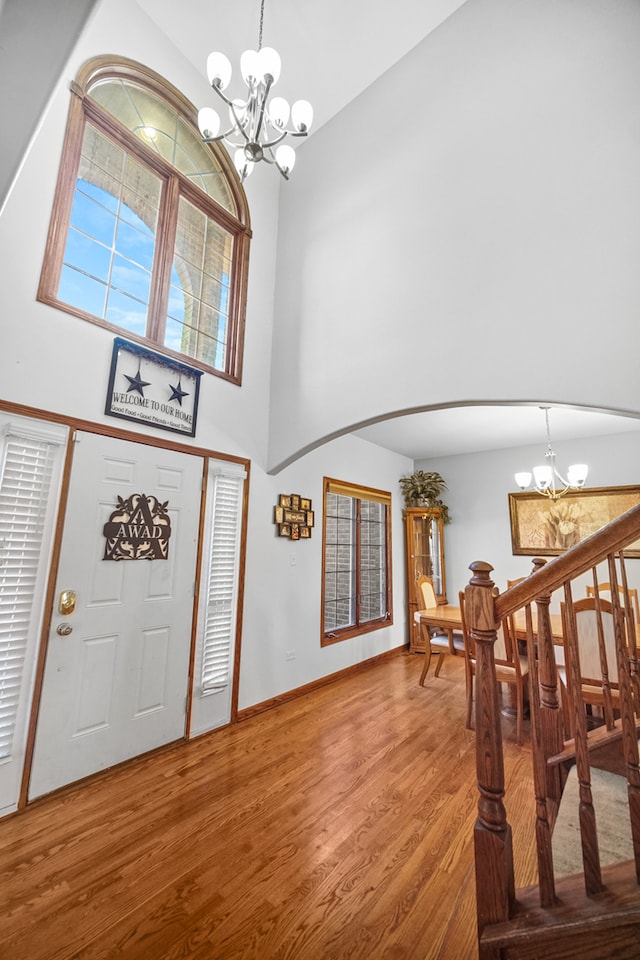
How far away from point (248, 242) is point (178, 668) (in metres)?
3.72

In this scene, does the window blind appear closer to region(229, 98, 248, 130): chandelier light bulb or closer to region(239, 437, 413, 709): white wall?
region(239, 437, 413, 709): white wall

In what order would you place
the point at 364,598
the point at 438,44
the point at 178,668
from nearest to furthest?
the point at 178,668, the point at 438,44, the point at 364,598

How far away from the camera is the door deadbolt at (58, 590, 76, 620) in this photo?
222 centimetres

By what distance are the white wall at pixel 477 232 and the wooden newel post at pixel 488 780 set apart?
4.91 ft

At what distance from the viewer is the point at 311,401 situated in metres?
3.33

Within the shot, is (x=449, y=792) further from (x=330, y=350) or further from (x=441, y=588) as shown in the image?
(x=441, y=588)

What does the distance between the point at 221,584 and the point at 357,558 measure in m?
2.10

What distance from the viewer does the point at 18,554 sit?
6.90 feet

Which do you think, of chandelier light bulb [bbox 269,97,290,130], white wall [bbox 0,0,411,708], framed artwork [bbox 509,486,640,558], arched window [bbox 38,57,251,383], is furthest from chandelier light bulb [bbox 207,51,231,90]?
framed artwork [bbox 509,486,640,558]

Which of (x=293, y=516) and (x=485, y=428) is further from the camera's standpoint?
(x=485, y=428)

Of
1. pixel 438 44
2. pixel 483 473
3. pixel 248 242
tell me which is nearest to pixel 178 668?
pixel 248 242

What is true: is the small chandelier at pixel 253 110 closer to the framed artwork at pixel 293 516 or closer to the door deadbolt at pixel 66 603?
the framed artwork at pixel 293 516

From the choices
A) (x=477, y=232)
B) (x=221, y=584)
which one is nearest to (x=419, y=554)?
(x=221, y=584)

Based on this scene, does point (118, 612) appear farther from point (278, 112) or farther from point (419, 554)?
point (419, 554)
